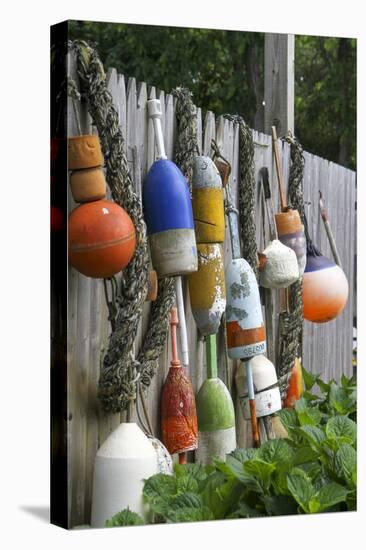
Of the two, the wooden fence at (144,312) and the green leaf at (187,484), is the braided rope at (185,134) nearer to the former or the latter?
the wooden fence at (144,312)

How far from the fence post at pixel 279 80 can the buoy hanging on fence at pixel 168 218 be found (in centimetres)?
121

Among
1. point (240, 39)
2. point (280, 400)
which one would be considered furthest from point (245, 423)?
point (240, 39)

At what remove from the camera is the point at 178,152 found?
13.6 feet

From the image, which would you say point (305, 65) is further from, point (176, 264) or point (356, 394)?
point (176, 264)

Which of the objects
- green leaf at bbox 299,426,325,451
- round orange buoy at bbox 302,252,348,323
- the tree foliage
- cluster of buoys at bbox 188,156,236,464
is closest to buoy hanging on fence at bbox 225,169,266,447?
cluster of buoys at bbox 188,156,236,464

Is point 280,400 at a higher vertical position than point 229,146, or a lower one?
lower

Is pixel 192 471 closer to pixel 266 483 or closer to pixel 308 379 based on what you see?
pixel 266 483

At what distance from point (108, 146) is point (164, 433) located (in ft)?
3.34

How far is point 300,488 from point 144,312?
2.60ft

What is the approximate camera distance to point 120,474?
3.72 metres

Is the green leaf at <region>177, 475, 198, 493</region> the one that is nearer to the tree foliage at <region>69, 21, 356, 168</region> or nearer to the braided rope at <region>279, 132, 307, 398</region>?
the braided rope at <region>279, 132, 307, 398</region>

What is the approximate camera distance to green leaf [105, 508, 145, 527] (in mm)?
3709

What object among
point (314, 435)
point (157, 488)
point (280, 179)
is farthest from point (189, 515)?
point (280, 179)

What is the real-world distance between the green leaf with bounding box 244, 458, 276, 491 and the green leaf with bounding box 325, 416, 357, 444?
1.57 ft
